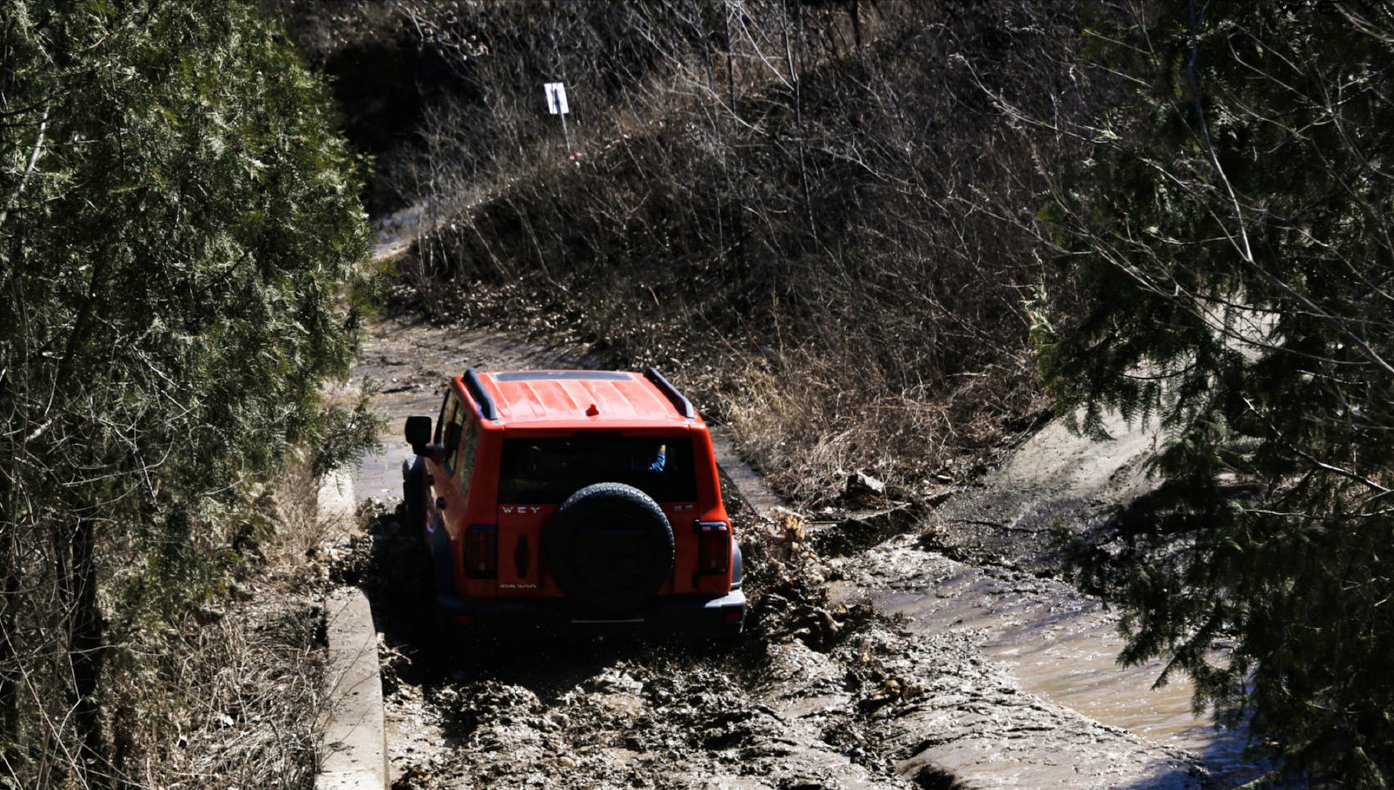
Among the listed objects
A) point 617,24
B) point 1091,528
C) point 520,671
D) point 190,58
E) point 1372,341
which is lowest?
point 520,671

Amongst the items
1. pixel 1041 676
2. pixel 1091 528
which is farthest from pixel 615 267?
pixel 1041 676

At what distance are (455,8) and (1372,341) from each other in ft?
98.9

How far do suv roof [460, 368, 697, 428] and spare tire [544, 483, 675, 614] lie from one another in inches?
19.7

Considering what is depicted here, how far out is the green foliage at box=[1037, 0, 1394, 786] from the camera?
520cm

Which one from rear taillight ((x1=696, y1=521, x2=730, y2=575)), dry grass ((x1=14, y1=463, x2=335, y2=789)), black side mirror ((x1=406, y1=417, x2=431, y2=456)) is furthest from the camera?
black side mirror ((x1=406, y1=417, x2=431, y2=456))

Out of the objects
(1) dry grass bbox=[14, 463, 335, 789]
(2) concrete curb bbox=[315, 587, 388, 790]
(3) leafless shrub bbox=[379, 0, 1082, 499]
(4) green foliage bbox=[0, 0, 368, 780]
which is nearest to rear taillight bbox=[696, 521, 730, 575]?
(2) concrete curb bbox=[315, 587, 388, 790]

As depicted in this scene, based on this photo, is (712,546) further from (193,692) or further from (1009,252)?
(1009,252)

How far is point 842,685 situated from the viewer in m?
8.77

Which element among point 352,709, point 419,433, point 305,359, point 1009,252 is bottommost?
point 352,709

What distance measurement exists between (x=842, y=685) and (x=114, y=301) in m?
4.86

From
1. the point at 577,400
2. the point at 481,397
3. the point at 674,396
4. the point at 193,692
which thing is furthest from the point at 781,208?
the point at 193,692

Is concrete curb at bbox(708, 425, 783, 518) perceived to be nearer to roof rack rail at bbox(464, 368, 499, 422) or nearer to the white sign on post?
roof rack rail at bbox(464, 368, 499, 422)

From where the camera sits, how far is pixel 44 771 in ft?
18.0

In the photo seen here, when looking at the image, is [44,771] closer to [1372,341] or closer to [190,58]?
[190,58]
